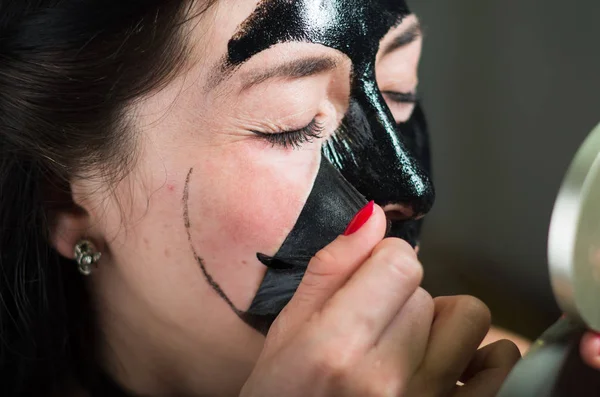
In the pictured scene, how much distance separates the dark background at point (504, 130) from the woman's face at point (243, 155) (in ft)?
1.93

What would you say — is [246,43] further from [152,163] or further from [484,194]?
[484,194]

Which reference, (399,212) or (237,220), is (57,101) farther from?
(399,212)

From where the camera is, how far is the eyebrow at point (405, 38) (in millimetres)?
853

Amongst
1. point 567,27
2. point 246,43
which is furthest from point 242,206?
point 567,27

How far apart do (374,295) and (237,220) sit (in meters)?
0.21

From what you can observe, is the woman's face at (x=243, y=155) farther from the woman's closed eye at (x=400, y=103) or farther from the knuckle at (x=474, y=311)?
the knuckle at (x=474, y=311)

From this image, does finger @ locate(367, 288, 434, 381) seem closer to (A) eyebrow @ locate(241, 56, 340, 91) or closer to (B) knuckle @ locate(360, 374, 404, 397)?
(B) knuckle @ locate(360, 374, 404, 397)

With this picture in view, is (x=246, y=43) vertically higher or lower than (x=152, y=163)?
higher

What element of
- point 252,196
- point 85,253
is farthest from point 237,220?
point 85,253

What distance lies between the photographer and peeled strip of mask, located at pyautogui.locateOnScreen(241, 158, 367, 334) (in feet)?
2.63

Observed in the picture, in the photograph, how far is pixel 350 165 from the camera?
0.81 m

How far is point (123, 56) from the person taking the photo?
30.5 inches

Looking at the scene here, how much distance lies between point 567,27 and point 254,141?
34.0 inches

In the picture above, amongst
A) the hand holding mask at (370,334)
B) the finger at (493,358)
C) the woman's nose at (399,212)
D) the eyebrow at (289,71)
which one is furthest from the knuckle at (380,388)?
the eyebrow at (289,71)
